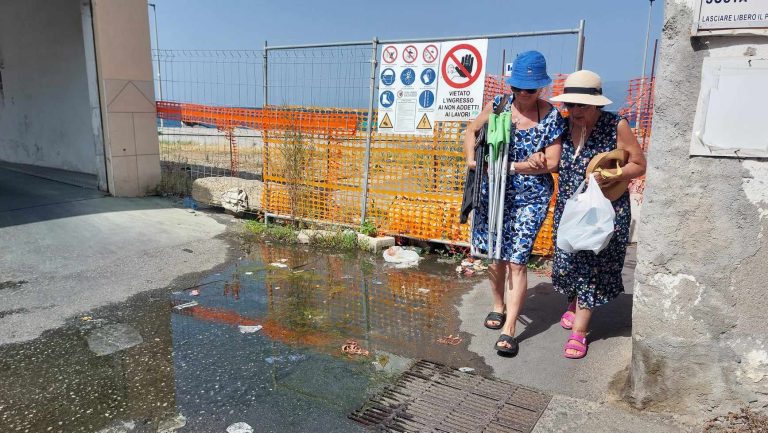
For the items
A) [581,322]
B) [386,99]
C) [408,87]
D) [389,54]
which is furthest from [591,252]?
[389,54]

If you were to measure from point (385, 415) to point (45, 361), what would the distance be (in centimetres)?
239

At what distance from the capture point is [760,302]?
8.39ft

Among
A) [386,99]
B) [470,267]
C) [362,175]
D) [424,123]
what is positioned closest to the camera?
[470,267]

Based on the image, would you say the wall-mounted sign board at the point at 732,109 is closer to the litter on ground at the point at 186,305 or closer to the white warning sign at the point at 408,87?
the white warning sign at the point at 408,87

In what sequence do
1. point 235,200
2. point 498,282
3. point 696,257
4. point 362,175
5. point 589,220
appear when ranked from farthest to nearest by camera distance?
point 235,200 → point 362,175 → point 498,282 → point 589,220 → point 696,257

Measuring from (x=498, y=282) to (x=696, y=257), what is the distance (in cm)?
157

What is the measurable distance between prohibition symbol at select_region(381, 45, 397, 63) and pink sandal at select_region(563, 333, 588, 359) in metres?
3.73

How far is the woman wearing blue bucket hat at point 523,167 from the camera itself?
3.54m

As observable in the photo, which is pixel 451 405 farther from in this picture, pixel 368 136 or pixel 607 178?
pixel 368 136

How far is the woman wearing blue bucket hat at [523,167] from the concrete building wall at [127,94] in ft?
22.0

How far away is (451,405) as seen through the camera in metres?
3.07

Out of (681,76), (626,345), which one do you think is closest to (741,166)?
(681,76)

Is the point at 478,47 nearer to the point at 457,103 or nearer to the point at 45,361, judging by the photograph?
the point at 457,103

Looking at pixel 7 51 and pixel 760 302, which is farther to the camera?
pixel 7 51
